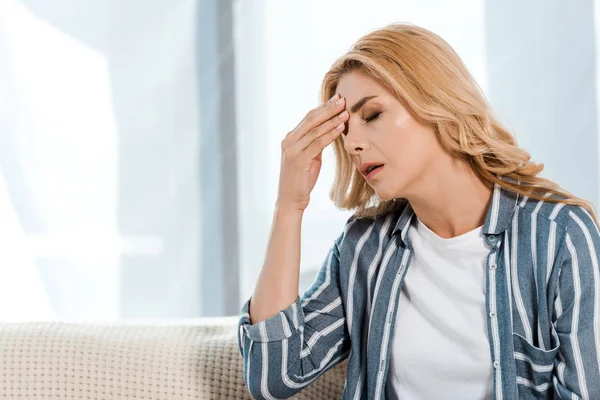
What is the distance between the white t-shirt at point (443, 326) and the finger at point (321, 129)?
0.25 metres

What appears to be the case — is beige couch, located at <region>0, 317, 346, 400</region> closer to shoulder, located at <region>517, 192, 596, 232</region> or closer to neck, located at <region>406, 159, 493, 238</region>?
neck, located at <region>406, 159, 493, 238</region>

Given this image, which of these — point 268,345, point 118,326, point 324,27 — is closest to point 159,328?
point 118,326

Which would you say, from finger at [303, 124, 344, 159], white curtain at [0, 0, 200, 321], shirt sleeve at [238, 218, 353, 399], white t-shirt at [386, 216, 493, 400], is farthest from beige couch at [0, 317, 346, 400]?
white curtain at [0, 0, 200, 321]

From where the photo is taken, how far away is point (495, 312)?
1.18 metres

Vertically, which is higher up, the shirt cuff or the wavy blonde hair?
the wavy blonde hair

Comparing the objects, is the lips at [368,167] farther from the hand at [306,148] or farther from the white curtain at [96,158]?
the white curtain at [96,158]

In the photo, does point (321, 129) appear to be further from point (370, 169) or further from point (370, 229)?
point (370, 229)

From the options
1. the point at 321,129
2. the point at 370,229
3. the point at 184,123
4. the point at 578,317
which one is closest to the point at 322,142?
the point at 321,129

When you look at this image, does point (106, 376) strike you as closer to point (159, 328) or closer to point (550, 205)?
point (159, 328)

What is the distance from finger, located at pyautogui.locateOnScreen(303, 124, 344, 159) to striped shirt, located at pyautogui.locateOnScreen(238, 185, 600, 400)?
0.19 m

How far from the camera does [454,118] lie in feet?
4.00

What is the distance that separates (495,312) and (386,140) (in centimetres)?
33

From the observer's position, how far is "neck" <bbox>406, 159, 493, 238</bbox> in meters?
1.27

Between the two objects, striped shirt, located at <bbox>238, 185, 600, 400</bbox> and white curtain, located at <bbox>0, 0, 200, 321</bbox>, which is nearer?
striped shirt, located at <bbox>238, 185, 600, 400</bbox>
